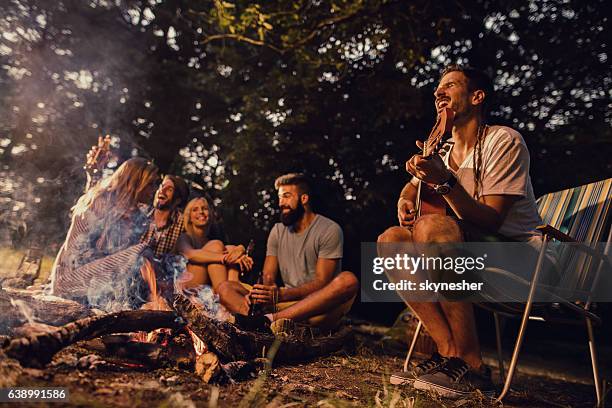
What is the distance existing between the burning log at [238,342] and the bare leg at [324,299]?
0.89 ft

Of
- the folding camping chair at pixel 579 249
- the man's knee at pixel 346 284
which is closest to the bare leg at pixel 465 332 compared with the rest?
the folding camping chair at pixel 579 249

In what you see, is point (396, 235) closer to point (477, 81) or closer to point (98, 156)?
point (477, 81)

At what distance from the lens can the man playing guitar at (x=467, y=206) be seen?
260 cm

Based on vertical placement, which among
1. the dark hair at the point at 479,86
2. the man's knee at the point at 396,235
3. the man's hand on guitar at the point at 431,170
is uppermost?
the dark hair at the point at 479,86

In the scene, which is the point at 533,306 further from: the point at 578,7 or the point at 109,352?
the point at 578,7

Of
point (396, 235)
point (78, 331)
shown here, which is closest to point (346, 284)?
point (396, 235)

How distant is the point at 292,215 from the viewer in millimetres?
4863

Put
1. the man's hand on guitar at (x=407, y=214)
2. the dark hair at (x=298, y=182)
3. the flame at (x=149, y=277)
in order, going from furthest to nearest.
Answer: the dark hair at (x=298, y=182) < the flame at (x=149, y=277) < the man's hand on guitar at (x=407, y=214)

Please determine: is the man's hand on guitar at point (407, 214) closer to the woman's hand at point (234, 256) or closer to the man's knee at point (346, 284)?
the man's knee at point (346, 284)

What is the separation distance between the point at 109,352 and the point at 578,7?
711cm

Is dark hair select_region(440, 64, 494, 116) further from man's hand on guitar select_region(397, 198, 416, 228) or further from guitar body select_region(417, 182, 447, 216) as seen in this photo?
man's hand on guitar select_region(397, 198, 416, 228)

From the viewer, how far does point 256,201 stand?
7527 millimetres

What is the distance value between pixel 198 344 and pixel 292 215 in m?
2.31

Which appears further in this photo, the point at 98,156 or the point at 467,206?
the point at 98,156
